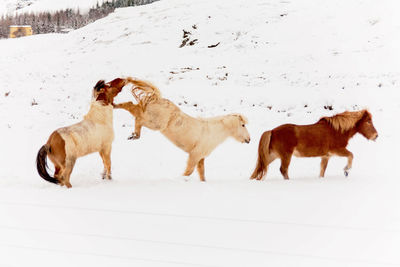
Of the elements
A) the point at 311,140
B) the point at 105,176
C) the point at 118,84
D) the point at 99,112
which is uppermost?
the point at 118,84

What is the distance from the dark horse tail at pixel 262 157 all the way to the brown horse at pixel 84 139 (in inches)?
27.2

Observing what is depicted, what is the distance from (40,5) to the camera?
1991 mm

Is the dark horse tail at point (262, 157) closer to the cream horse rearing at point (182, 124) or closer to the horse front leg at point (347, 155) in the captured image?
the cream horse rearing at point (182, 124)

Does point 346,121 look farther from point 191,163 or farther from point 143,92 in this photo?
point 143,92

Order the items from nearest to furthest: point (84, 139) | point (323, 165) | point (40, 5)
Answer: point (84, 139) → point (323, 165) → point (40, 5)

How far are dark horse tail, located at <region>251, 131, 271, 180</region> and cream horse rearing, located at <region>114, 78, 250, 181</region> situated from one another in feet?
0.26

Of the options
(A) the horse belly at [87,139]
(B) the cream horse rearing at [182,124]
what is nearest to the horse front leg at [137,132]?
(B) the cream horse rearing at [182,124]

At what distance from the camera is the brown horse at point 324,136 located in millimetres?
1639

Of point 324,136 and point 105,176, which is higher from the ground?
point 324,136

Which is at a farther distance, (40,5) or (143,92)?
(40,5)

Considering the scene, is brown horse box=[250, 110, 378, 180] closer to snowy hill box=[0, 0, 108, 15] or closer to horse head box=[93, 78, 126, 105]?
horse head box=[93, 78, 126, 105]

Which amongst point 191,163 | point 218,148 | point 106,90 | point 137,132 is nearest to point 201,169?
point 191,163

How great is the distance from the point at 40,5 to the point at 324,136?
1649 millimetres

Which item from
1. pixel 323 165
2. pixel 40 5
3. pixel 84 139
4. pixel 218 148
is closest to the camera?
pixel 84 139
